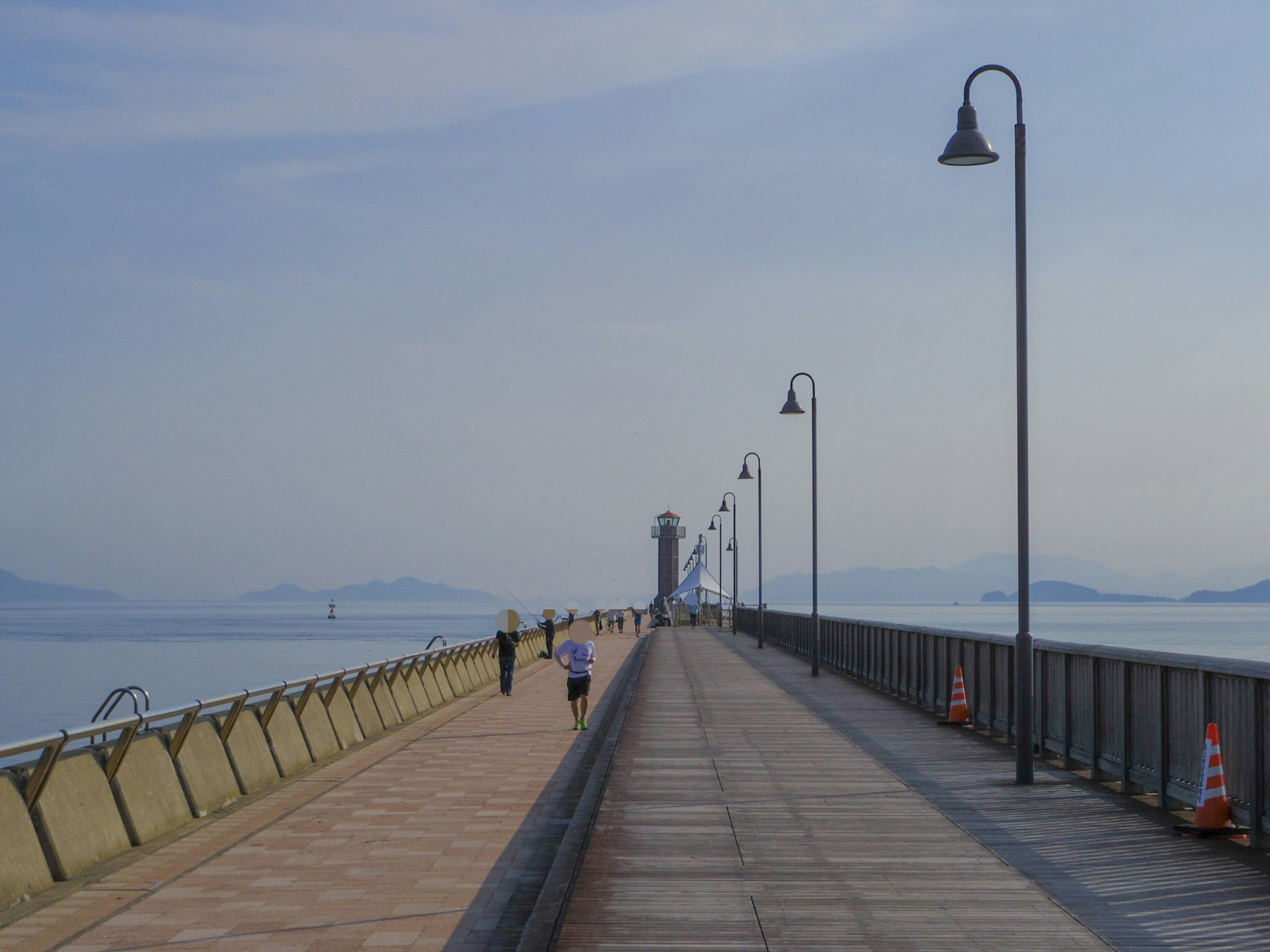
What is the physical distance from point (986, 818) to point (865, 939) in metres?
3.97

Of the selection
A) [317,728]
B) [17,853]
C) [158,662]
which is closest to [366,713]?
[317,728]

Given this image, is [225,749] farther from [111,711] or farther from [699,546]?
[699,546]

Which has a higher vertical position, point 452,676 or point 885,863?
point 885,863

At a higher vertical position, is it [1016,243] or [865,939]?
[1016,243]

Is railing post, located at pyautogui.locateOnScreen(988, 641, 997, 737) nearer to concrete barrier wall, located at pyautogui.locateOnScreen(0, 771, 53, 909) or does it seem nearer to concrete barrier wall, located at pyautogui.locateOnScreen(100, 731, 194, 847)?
concrete barrier wall, located at pyautogui.locateOnScreen(100, 731, 194, 847)

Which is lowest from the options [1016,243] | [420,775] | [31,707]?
[31,707]

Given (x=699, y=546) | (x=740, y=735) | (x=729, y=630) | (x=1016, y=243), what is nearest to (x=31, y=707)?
(x=729, y=630)

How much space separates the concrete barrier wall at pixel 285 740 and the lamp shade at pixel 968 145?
869cm

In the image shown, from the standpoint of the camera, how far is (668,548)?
153m

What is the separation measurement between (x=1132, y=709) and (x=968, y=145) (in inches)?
210

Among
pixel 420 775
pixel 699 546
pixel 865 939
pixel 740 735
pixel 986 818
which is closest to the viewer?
pixel 865 939

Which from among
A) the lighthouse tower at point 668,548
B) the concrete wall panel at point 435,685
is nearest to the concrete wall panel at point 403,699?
the concrete wall panel at point 435,685

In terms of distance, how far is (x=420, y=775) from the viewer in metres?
14.0

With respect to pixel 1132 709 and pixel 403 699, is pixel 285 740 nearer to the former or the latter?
pixel 403 699
